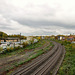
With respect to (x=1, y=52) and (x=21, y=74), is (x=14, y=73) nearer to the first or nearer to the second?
(x=21, y=74)

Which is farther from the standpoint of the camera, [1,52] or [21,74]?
[1,52]

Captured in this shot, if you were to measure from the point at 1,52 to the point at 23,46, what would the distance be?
40.0 ft

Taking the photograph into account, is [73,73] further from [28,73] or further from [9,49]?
[9,49]

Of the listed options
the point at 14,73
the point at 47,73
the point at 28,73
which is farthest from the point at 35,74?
the point at 14,73

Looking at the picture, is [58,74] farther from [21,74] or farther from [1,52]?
[1,52]

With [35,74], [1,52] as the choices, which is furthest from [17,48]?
[35,74]

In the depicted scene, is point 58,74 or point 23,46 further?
point 23,46

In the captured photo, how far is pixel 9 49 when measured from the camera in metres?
24.3

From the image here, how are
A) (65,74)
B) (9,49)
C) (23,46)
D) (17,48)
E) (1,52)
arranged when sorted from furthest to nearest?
(23,46) → (17,48) → (9,49) → (1,52) → (65,74)

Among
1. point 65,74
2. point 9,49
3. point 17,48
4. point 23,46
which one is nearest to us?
point 65,74

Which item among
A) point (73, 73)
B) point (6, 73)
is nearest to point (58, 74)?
point (73, 73)

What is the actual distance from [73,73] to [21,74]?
8.94 metres

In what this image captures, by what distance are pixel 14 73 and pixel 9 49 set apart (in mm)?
16022

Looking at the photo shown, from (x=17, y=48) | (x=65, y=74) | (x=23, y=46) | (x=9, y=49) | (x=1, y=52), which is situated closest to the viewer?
(x=65, y=74)
